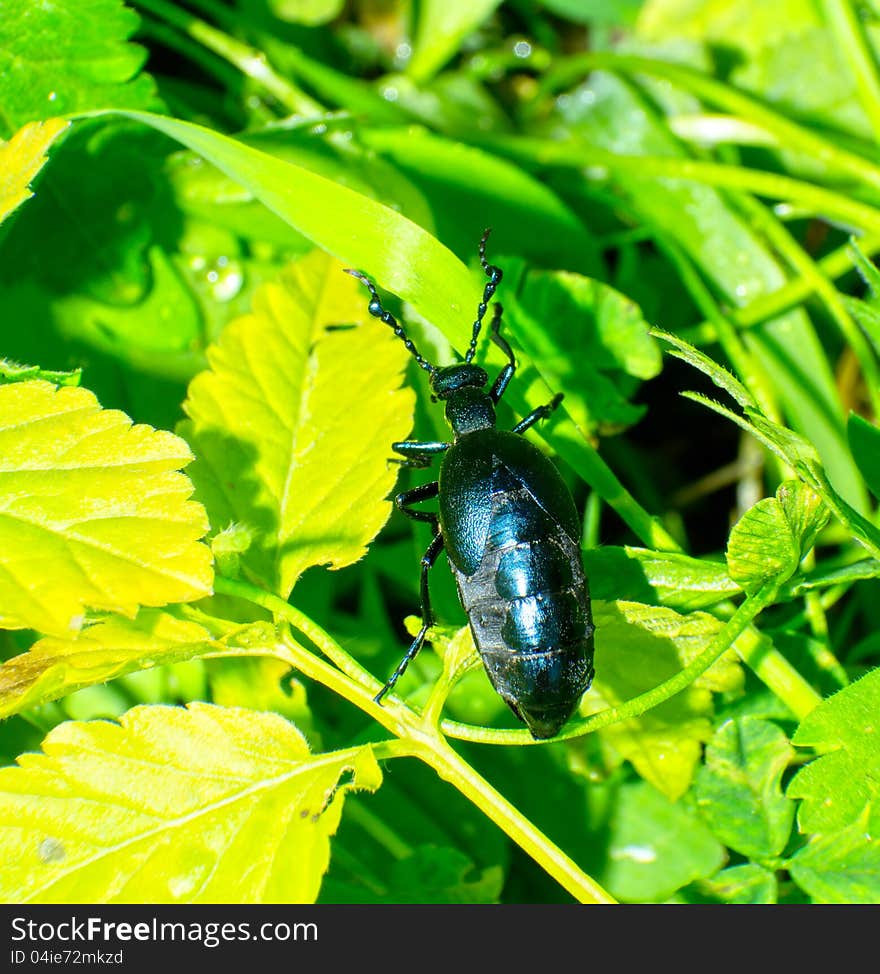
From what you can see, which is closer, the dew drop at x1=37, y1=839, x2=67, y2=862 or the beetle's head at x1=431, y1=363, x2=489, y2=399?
the dew drop at x1=37, y1=839, x2=67, y2=862

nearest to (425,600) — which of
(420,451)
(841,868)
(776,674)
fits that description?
(420,451)

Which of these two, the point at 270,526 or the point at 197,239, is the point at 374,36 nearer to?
the point at 197,239

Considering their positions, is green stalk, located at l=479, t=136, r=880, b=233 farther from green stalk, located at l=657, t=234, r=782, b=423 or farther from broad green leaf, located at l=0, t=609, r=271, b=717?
broad green leaf, located at l=0, t=609, r=271, b=717

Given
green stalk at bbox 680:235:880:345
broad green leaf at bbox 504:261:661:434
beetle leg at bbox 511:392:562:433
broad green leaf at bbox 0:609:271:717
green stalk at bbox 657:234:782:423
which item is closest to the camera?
broad green leaf at bbox 0:609:271:717

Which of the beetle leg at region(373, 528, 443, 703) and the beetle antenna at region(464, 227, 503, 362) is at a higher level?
the beetle antenna at region(464, 227, 503, 362)

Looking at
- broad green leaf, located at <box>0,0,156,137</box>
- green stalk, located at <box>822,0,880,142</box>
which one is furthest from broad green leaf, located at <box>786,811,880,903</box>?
broad green leaf, located at <box>0,0,156,137</box>

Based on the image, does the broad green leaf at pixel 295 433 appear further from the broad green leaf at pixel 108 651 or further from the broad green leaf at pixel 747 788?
the broad green leaf at pixel 747 788

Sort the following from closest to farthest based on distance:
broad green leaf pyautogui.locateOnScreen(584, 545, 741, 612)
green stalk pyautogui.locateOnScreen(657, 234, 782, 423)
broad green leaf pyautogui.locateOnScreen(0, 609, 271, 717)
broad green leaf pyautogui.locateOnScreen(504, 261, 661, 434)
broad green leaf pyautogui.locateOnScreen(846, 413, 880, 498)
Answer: broad green leaf pyautogui.locateOnScreen(0, 609, 271, 717), broad green leaf pyautogui.locateOnScreen(584, 545, 741, 612), broad green leaf pyautogui.locateOnScreen(846, 413, 880, 498), broad green leaf pyautogui.locateOnScreen(504, 261, 661, 434), green stalk pyautogui.locateOnScreen(657, 234, 782, 423)
